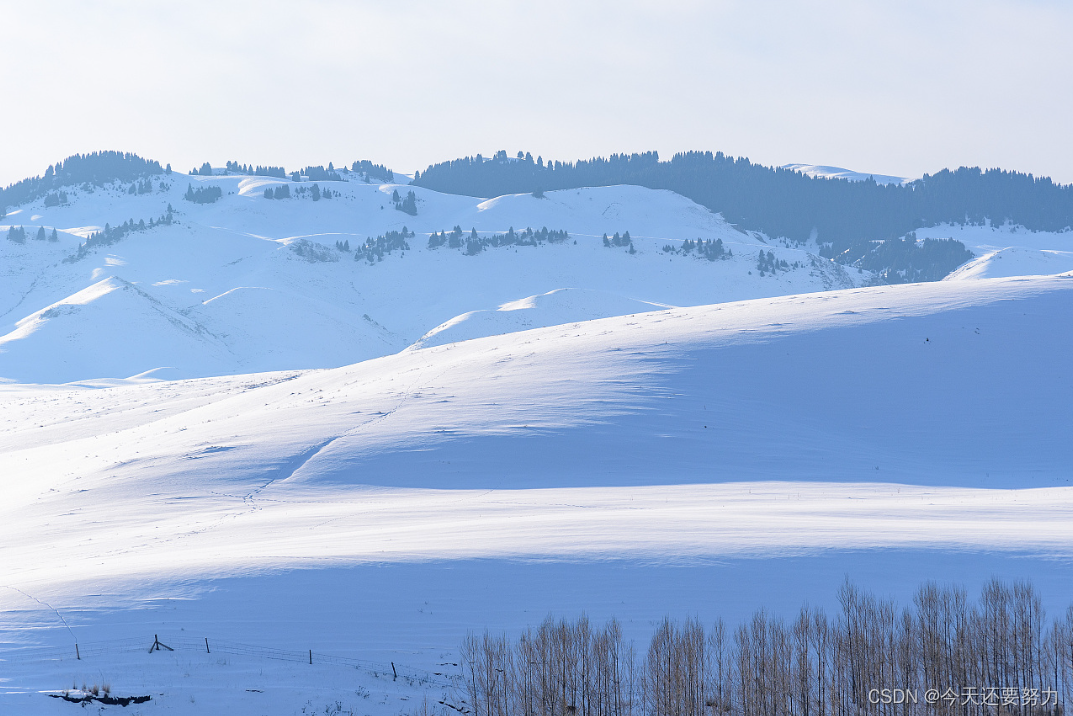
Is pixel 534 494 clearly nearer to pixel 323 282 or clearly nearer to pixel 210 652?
pixel 210 652

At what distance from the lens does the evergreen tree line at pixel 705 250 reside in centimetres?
13788

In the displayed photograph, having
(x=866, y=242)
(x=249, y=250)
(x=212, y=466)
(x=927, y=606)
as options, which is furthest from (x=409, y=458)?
(x=866, y=242)

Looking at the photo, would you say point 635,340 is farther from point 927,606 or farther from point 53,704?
point 53,704

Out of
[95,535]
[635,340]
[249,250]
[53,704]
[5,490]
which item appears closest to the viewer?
[53,704]

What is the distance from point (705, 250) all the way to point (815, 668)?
131 m

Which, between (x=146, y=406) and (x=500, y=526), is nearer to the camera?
(x=500, y=526)

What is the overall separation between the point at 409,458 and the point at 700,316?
950 inches

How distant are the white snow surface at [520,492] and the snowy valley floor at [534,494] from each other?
0.34 feet

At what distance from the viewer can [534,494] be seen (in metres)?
26.2

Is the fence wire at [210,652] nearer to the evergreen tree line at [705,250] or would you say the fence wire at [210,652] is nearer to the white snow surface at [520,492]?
the white snow surface at [520,492]

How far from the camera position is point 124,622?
1616cm

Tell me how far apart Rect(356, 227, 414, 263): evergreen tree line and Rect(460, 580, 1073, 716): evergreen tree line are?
146758 millimetres

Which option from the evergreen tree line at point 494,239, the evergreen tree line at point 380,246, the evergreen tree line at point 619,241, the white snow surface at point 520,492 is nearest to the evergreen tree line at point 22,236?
the evergreen tree line at point 380,246

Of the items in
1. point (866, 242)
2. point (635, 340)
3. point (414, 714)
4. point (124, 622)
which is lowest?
point (414, 714)
